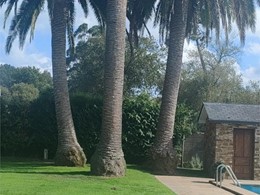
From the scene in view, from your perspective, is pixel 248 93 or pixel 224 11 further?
pixel 248 93

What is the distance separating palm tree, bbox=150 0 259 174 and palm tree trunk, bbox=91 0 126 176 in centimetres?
444

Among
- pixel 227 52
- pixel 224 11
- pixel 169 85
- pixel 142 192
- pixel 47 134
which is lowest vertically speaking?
pixel 142 192

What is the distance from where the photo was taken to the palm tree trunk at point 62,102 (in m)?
21.1

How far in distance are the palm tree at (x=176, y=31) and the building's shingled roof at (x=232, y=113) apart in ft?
6.80

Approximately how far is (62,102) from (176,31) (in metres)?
6.37

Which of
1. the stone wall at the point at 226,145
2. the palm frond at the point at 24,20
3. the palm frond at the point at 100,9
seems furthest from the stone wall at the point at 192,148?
the palm frond at the point at 24,20

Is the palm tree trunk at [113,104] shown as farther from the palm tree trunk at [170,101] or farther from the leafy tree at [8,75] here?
the leafy tree at [8,75]

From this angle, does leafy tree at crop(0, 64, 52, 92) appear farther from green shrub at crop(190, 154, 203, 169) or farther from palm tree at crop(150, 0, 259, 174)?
palm tree at crop(150, 0, 259, 174)

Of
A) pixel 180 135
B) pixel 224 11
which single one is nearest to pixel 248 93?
pixel 180 135

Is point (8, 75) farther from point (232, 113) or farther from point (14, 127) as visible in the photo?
point (232, 113)

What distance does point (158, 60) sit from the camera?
3788cm

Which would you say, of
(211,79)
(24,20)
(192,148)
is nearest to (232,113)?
(192,148)

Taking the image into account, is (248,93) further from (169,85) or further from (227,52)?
(169,85)

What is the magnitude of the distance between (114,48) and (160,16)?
24.9 feet
